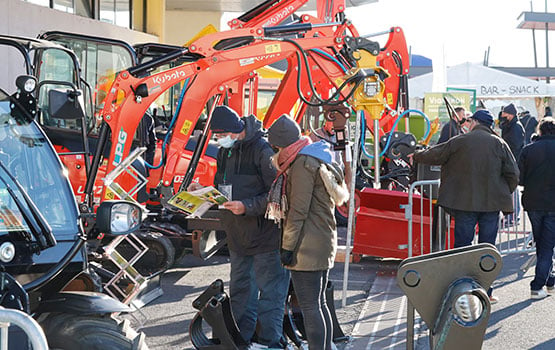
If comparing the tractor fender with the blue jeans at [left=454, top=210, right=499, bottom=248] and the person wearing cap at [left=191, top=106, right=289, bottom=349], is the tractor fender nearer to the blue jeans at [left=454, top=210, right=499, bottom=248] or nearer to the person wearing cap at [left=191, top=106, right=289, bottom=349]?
the person wearing cap at [left=191, top=106, right=289, bottom=349]

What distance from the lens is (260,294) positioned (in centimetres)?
662

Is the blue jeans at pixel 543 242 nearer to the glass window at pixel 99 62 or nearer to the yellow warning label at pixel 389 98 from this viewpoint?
the yellow warning label at pixel 389 98

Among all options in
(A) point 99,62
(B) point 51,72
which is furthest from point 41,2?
(B) point 51,72

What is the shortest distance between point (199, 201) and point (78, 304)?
2623mm

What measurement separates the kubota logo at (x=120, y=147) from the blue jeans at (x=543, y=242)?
4.73 metres

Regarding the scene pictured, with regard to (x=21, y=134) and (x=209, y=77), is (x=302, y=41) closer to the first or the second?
(x=209, y=77)

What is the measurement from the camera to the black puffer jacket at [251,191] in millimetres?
6566

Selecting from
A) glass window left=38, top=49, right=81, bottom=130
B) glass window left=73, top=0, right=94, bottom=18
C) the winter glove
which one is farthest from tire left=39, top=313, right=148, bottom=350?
glass window left=73, top=0, right=94, bottom=18

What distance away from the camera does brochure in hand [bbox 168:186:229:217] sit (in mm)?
6633

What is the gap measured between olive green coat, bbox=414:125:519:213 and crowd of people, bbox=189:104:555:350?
10mm

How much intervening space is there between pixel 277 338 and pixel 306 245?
1130 mm

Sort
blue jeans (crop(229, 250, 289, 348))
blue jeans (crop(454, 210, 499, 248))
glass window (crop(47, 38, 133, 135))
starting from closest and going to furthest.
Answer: blue jeans (crop(229, 250, 289, 348))
blue jeans (crop(454, 210, 499, 248))
glass window (crop(47, 38, 133, 135))

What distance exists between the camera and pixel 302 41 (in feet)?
36.3

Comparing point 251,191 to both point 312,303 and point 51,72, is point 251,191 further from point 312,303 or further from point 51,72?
point 51,72
